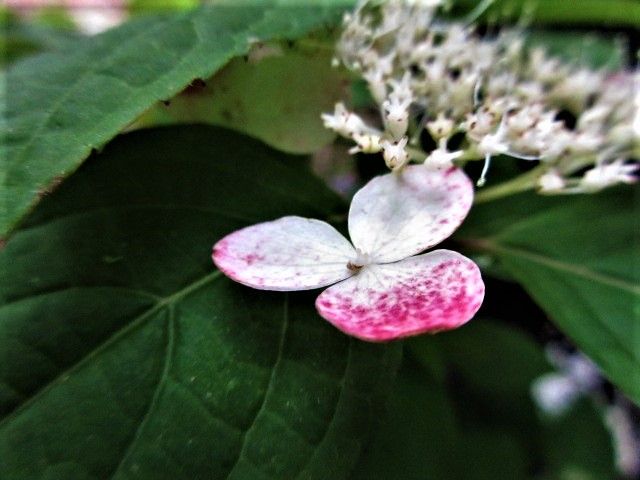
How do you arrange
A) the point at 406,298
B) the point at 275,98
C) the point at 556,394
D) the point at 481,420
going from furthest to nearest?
the point at 556,394, the point at 481,420, the point at 275,98, the point at 406,298

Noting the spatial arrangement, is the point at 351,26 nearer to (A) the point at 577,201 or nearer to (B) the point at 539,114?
(B) the point at 539,114

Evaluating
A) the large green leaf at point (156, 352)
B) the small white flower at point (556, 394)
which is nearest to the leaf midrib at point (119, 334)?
the large green leaf at point (156, 352)

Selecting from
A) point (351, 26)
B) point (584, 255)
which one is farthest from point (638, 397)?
point (351, 26)

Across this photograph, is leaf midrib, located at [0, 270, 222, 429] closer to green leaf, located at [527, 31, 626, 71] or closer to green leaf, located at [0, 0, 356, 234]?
green leaf, located at [0, 0, 356, 234]

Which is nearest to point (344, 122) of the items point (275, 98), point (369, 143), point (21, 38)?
point (369, 143)

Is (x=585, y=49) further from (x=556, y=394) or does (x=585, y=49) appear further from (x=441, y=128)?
(x=556, y=394)

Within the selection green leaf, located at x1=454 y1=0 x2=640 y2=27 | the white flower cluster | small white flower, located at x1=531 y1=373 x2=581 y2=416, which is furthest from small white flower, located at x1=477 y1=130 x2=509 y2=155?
small white flower, located at x1=531 y1=373 x2=581 y2=416
